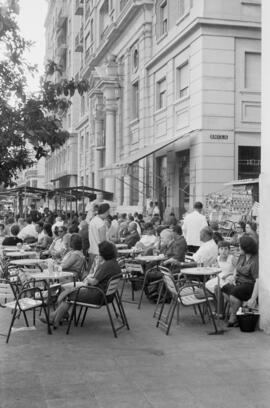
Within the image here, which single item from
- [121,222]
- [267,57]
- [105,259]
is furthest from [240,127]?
[105,259]

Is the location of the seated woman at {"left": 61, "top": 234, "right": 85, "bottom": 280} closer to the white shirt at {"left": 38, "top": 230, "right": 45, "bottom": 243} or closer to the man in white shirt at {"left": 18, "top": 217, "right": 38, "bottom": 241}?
the white shirt at {"left": 38, "top": 230, "right": 45, "bottom": 243}

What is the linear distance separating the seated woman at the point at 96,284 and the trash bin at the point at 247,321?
6.03 ft

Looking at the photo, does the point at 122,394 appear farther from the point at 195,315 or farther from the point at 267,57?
the point at 267,57

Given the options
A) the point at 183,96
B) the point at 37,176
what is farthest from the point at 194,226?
the point at 37,176

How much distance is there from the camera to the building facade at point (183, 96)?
17391 millimetres

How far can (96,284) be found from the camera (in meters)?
7.48

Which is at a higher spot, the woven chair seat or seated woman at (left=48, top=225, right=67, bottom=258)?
seated woman at (left=48, top=225, right=67, bottom=258)

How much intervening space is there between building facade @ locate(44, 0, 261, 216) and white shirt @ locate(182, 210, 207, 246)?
17.1 ft

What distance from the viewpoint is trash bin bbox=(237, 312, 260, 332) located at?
7.36 metres

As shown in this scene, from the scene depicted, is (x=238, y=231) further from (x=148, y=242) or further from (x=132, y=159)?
(x=132, y=159)

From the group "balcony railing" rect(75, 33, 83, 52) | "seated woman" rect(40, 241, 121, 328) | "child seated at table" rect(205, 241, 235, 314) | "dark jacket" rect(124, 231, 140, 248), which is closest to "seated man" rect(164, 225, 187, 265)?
"child seated at table" rect(205, 241, 235, 314)

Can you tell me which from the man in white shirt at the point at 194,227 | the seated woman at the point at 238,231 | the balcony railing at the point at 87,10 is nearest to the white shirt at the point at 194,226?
the man in white shirt at the point at 194,227

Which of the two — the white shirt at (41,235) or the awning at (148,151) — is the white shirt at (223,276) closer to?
the white shirt at (41,235)

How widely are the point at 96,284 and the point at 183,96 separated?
42.6ft
